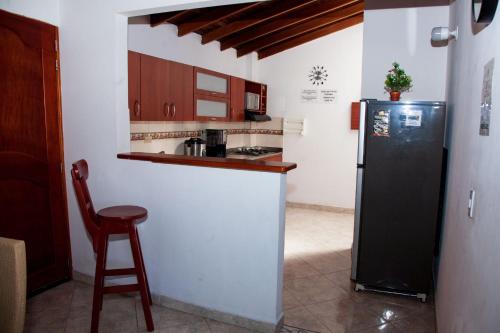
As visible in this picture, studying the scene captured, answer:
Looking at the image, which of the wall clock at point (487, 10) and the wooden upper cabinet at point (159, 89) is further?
the wooden upper cabinet at point (159, 89)

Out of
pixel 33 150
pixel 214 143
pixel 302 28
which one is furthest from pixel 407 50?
pixel 33 150

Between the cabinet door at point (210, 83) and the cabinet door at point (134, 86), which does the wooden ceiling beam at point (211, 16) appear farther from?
the cabinet door at point (134, 86)

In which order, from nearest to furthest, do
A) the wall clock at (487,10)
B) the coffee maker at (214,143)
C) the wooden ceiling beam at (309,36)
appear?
1. the wall clock at (487,10)
2. the coffee maker at (214,143)
3. the wooden ceiling beam at (309,36)

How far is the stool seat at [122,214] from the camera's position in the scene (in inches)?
89.4

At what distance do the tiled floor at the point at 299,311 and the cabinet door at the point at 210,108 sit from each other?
6.58ft

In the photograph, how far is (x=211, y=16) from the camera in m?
3.99

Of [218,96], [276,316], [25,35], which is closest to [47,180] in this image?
[25,35]

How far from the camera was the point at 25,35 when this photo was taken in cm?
265

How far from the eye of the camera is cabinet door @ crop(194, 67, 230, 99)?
14.1 ft

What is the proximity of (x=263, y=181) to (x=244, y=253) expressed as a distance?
1.61 feet

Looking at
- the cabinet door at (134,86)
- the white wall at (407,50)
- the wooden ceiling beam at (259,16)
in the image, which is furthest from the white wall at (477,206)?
the cabinet door at (134,86)

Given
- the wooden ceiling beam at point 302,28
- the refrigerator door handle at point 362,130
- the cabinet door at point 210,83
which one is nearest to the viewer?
the refrigerator door handle at point 362,130

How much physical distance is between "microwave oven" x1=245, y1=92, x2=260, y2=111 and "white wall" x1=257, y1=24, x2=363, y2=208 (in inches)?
15.2

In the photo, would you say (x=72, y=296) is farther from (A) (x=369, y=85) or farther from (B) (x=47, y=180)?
(A) (x=369, y=85)
